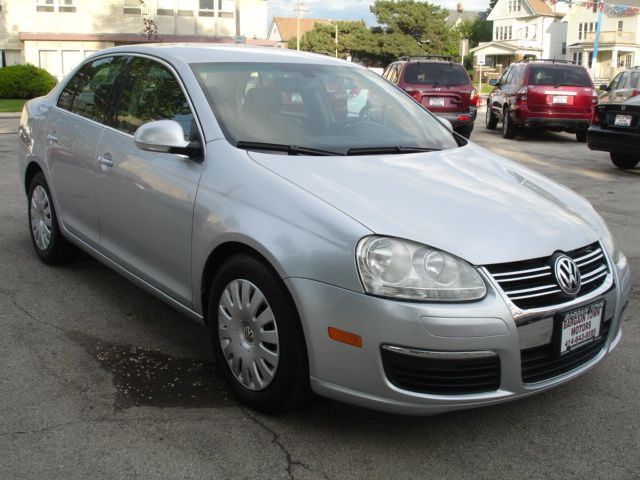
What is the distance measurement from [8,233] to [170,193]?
3432 mm

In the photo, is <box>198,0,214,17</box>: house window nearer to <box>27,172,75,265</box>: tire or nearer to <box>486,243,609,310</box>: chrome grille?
<box>27,172,75,265</box>: tire

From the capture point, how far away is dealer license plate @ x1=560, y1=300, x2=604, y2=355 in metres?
3.00

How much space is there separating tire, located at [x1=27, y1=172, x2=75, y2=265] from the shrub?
22027 mm

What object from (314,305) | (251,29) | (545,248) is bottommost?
(314,305)

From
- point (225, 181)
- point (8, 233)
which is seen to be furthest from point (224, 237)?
point (8, 233)

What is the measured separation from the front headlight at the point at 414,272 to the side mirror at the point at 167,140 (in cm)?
118

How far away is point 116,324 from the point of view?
14.6 feet

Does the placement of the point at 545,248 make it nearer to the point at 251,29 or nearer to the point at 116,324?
the point at 116,324

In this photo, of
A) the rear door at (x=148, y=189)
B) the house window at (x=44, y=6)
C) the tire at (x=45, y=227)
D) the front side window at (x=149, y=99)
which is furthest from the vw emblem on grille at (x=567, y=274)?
the house window at (x=44, y=6)

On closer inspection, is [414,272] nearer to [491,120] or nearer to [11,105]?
[491,120]

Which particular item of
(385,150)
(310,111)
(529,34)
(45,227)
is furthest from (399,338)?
(529,34)

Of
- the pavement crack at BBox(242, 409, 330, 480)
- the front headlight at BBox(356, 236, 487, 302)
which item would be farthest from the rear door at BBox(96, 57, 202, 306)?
the front headlight at BBox(356, 236, 487, 302)

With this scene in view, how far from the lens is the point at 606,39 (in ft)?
231

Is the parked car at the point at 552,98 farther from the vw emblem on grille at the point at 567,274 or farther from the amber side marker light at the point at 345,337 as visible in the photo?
the amber side marker light at the point at 345,337
